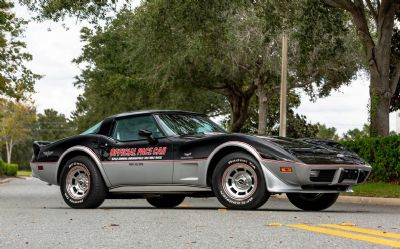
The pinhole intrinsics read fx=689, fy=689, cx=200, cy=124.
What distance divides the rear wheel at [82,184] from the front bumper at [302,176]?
112 inches

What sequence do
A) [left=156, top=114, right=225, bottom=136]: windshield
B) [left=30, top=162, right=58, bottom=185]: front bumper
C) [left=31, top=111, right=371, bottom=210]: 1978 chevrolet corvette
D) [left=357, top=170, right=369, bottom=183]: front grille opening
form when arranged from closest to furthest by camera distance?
[left=31, top=111, right=371, bottom=210]: 1978 chevrolet corvette
[left=357, top=170, right=369, bottom=183]: front grille opening
[left=156, top=114, right=225, bottom=136]: windshield
[left=30, top=162, right=58, bottom=185]: front bumper

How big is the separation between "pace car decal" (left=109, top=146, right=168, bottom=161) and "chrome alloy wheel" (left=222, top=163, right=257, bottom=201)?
116 centimetres

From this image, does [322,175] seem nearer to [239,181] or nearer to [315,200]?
[239,181]

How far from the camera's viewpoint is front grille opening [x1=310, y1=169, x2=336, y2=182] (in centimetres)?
943

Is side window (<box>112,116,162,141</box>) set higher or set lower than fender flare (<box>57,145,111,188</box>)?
higher

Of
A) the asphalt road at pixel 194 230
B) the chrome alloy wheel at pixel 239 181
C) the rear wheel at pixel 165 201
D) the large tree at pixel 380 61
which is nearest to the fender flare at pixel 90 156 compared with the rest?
the asphalt road at pixel 194 230

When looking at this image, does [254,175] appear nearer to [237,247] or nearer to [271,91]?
[237,247]

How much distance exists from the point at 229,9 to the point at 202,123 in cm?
867

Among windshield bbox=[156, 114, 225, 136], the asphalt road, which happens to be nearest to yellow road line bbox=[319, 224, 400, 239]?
the asphalt road

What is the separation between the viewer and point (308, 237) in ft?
21.3

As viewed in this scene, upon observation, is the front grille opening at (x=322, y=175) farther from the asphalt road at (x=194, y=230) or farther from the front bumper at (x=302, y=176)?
the asphalt road at (x=194, y=230)

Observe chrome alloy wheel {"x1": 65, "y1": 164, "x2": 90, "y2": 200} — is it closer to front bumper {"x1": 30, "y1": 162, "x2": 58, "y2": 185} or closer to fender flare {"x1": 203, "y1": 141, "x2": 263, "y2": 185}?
front bumper {"x1": 30, "y1": 162, "x2": 58, "y2": 185}

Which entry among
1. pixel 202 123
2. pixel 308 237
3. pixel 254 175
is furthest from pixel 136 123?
pixel 308 237

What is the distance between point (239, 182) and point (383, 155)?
353 inches
